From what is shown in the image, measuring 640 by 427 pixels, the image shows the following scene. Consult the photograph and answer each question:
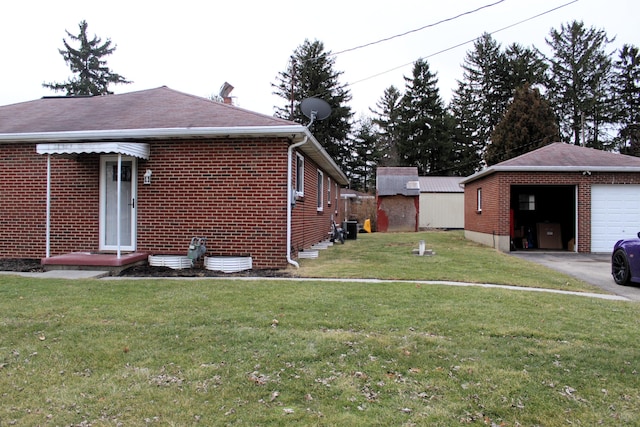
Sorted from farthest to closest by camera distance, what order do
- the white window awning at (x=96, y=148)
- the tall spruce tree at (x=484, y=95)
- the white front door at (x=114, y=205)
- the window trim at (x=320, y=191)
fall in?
1. the tall spruce tree at (x=484, y=95)
2. the window trim at (x=320, y=191)
3. the white front door at (x=114, y=205)
4. the white window awning at (x=96, y=148)

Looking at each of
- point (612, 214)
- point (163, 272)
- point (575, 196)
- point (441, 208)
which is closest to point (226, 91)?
point (163, 272)

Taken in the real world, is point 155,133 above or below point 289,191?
above

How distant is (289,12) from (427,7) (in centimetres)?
383

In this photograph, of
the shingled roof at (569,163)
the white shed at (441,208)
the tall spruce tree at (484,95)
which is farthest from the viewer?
the tall spruce tree at (484,95)

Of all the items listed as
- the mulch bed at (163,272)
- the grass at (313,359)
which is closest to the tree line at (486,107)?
the mulch bed at (163,272)

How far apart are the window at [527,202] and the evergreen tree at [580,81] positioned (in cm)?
2467

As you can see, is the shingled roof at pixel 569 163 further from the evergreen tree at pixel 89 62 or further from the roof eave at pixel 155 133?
the evergreen tree at pixel 89 62

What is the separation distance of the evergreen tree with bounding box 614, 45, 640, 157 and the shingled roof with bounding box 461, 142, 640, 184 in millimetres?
25500

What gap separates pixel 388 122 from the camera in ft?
157

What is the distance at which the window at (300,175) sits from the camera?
10.7m

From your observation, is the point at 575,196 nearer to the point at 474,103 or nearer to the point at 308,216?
the point at 308,216

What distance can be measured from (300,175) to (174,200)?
3.12 m

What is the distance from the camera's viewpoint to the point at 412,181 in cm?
2706

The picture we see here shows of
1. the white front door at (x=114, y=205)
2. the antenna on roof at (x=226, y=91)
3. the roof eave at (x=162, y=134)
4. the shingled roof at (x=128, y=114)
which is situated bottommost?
the white front door at (x=114, y=205)
